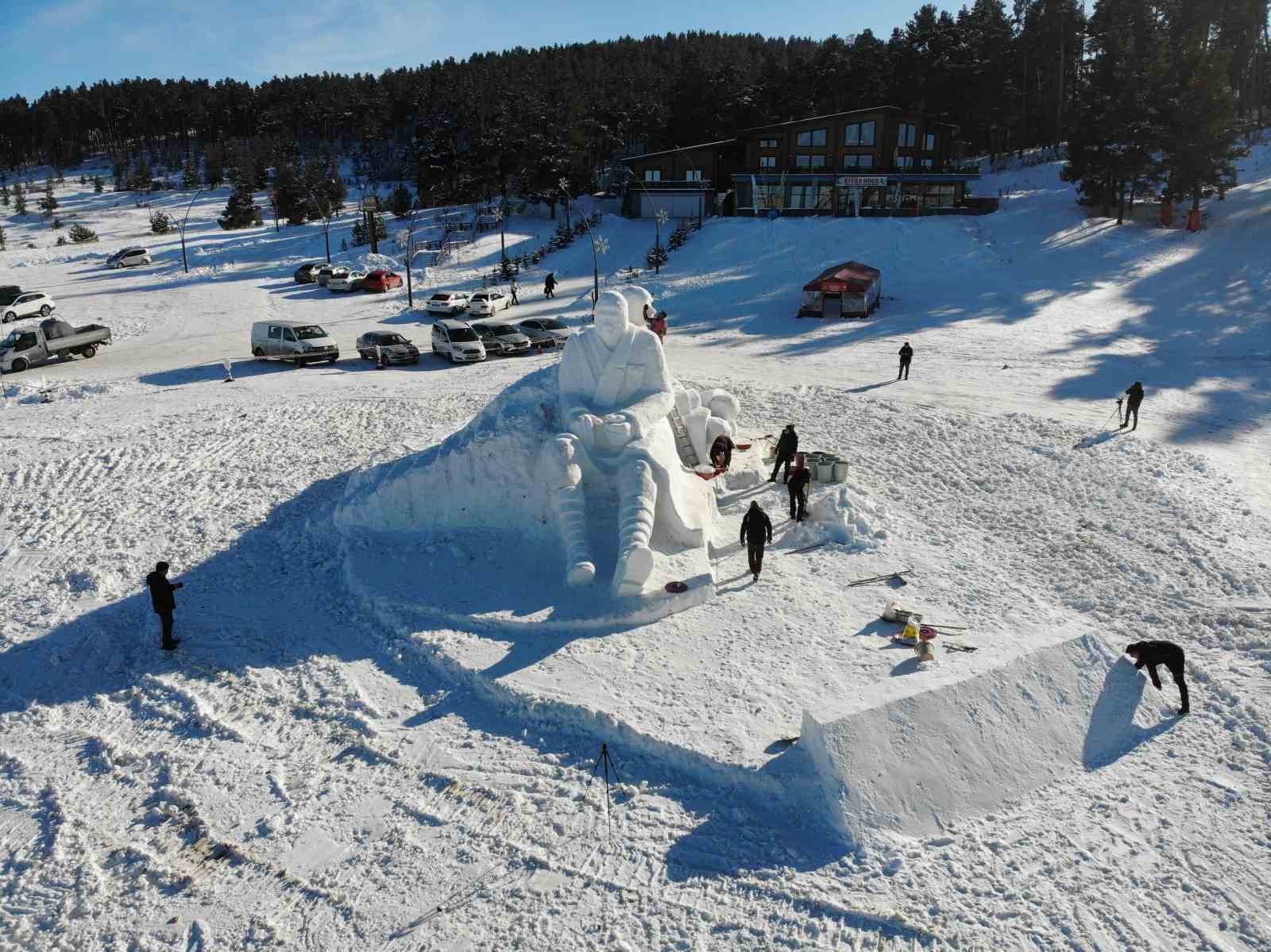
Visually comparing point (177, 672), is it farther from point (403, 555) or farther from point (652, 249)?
point (652, 249)

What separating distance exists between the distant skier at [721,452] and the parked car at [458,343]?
14.3 meters

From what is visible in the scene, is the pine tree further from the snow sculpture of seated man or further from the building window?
the snow sculpture of seated man

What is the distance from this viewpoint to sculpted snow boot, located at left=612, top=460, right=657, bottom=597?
37.7ft

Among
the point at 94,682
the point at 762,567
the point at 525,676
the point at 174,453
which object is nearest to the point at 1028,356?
the point at 762,567

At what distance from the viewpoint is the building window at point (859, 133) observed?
5088cm

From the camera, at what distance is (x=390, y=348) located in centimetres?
2814

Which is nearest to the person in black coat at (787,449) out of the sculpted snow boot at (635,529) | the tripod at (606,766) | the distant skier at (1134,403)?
the sculpted snow boot at (635,529)

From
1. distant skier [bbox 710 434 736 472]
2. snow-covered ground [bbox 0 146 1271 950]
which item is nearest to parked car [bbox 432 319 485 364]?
snow-covered ground [bbox 0 146 1271 950]

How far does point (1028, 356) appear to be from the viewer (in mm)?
27266

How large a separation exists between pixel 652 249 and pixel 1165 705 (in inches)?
1528

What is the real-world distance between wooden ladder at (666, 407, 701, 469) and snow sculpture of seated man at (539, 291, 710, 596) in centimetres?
169

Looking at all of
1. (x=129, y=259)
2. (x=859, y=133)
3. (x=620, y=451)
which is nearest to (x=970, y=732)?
(x=620, y=451)

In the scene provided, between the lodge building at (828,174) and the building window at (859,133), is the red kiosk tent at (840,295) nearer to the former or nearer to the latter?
the lodge building at (828,174)

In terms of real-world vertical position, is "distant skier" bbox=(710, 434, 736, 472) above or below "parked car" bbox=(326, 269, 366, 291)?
below
